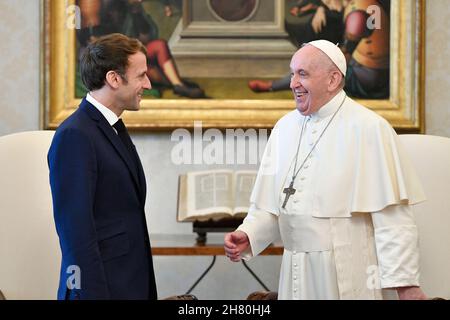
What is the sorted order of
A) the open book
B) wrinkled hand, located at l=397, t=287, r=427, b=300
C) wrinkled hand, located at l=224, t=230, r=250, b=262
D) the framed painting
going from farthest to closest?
the framed painting
the open book
wrinkled hand, located at l=224, t=230, r=250, b=262
wrinkled hand, located at l=397, t=287, r=427, b=300

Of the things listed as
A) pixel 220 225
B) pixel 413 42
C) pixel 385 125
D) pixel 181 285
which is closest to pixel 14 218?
pixel 220 225

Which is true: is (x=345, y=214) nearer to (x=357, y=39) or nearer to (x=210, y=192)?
(x=210, y=192)

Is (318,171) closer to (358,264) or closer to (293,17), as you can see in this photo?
(358,264)

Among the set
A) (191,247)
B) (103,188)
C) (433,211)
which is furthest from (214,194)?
(103,188)

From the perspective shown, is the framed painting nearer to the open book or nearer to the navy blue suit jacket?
the open book

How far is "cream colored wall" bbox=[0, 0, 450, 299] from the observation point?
5.02 meters

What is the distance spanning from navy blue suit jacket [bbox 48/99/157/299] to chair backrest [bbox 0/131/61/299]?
93cm

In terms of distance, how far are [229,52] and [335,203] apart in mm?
1986

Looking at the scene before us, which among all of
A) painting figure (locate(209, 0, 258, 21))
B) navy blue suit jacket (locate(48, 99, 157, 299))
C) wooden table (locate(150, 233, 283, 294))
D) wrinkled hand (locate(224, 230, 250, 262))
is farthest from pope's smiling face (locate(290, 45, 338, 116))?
painting figure (locate(209, 0, 258, 21))

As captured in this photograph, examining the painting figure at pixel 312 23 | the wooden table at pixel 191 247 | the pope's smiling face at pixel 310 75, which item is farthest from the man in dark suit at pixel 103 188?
the painting figure at pixel 312 23

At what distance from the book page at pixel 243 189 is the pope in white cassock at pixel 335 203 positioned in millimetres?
944

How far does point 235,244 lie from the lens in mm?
3346

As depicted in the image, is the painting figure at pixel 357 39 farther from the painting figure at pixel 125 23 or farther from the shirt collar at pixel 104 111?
the shirt collar at pixel 104 111

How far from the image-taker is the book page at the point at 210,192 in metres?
4.44
